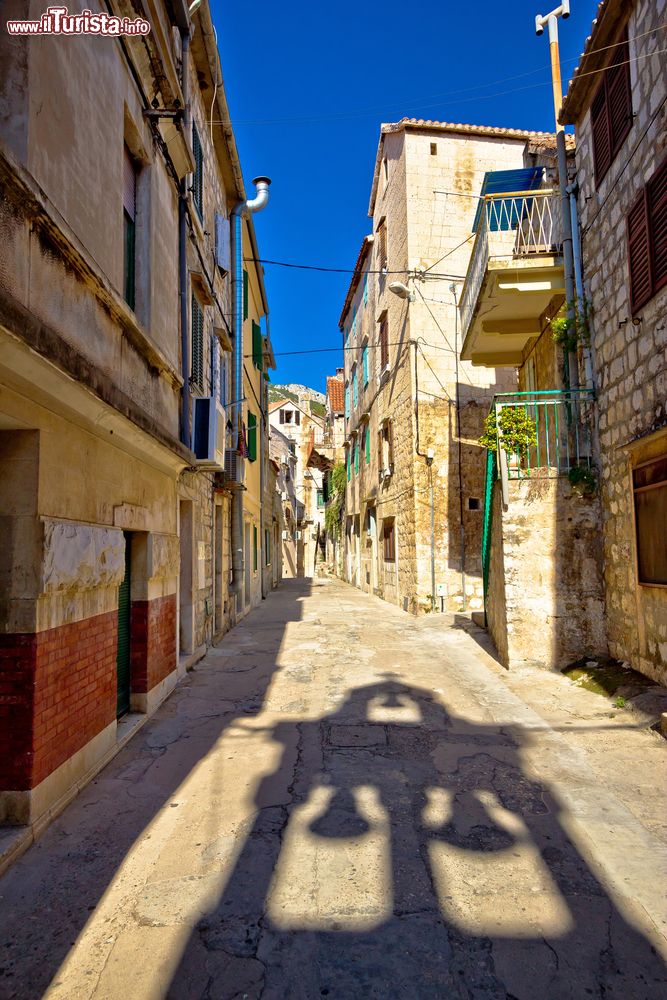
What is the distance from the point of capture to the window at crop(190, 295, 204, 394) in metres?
8.48

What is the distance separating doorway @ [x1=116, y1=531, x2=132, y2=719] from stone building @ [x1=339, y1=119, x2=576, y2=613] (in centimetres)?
812

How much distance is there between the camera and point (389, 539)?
52.9 ft

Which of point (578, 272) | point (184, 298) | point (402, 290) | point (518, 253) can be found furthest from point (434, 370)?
point (184, 298)

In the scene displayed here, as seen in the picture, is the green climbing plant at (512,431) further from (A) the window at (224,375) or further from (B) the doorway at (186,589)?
(A) the window at (224,375)

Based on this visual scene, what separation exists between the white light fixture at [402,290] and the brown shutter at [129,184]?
7.77 metres

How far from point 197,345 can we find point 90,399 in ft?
17.7

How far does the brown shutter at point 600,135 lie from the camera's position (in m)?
6.75

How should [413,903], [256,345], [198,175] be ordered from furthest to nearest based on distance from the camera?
[256,345], [198,175], [413,903]

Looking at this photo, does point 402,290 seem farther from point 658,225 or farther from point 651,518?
point 651,518

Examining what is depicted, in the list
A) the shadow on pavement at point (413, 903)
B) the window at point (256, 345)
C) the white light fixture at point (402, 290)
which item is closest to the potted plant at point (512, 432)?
the shadow on pavement at point (413, 903)

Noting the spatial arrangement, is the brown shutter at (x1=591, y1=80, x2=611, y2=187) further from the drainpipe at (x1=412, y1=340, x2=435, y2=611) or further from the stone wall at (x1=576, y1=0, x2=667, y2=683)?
the drainpipe at (x1=412, y1=340, x2=435, y2=611)

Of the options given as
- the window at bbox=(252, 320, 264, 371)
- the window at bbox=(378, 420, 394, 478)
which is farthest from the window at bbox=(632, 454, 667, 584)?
the window at bbox=(252, 320, 264, 371)

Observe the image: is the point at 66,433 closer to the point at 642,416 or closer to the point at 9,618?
the point at 9,618

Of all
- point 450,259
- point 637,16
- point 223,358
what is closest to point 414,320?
point 450,259
